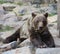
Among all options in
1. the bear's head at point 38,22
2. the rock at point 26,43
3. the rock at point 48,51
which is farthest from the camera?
the rock at point 26,43

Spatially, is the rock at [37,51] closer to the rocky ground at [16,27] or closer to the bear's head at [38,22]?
the rocky ground at [16,27]

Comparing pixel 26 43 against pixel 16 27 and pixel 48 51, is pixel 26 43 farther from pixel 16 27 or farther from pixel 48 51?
pixel 16 27

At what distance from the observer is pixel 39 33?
5316 mm

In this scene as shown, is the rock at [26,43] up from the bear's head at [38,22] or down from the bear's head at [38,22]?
down

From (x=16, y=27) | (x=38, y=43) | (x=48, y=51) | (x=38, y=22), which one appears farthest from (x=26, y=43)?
(x=16, y=27)

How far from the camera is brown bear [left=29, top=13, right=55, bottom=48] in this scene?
5229mm

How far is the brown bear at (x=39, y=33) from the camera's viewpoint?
17.2ft

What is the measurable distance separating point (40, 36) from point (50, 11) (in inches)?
234

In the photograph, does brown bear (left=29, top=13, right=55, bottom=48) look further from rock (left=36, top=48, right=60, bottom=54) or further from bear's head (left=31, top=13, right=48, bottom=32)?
rock (left=36, top=48, right=60, bottom=54)

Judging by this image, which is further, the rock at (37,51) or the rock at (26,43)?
the rock at (26,43)

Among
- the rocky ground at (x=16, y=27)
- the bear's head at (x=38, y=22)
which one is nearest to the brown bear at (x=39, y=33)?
the bear's head at (x=38, y=22)

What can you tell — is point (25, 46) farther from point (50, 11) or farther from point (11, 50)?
point (50, 11)

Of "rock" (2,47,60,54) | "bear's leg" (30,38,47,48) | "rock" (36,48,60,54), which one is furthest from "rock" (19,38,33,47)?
"rock" (36,48,60,54)

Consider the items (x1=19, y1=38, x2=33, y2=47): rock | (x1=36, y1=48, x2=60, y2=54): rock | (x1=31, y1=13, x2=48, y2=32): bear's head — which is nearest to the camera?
(x1=36, y1=48, x2=60, y2=54): rock
